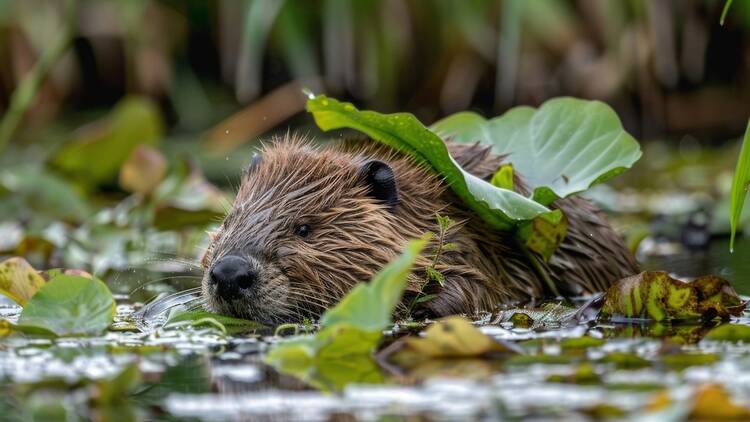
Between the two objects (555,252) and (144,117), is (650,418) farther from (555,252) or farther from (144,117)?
(144,117)

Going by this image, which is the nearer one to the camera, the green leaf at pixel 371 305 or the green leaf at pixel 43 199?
the green leaf at pixel 371 305

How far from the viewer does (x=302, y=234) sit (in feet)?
13.3

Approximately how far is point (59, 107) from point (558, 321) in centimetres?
903

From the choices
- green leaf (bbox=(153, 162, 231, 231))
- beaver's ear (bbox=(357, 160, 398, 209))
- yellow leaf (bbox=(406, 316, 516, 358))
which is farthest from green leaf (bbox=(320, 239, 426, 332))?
green leaf (bbox=(153, 162, 231, 231))

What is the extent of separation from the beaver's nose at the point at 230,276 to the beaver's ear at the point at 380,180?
0.60m

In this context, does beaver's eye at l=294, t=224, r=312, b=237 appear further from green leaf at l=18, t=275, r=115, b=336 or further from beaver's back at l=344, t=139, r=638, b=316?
green leaf at l=18, t=275, r=115, b=336

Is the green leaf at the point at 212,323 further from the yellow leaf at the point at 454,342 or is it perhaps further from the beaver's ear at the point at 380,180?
the yellow leaf at the point at 454,342

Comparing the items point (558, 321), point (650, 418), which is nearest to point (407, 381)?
point (650, 418)

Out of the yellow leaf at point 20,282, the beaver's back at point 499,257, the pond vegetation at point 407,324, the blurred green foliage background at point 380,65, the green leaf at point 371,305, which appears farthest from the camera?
the blurred green foliage background at point 380,65

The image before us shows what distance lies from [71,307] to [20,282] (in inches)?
20.3

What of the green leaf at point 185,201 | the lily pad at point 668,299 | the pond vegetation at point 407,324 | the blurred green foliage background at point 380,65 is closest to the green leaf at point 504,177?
the pond vegetation at point 407,324

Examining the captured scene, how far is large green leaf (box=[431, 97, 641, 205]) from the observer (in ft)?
14.0

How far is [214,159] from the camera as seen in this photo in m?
10.2

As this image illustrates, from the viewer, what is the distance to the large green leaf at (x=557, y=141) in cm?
426
